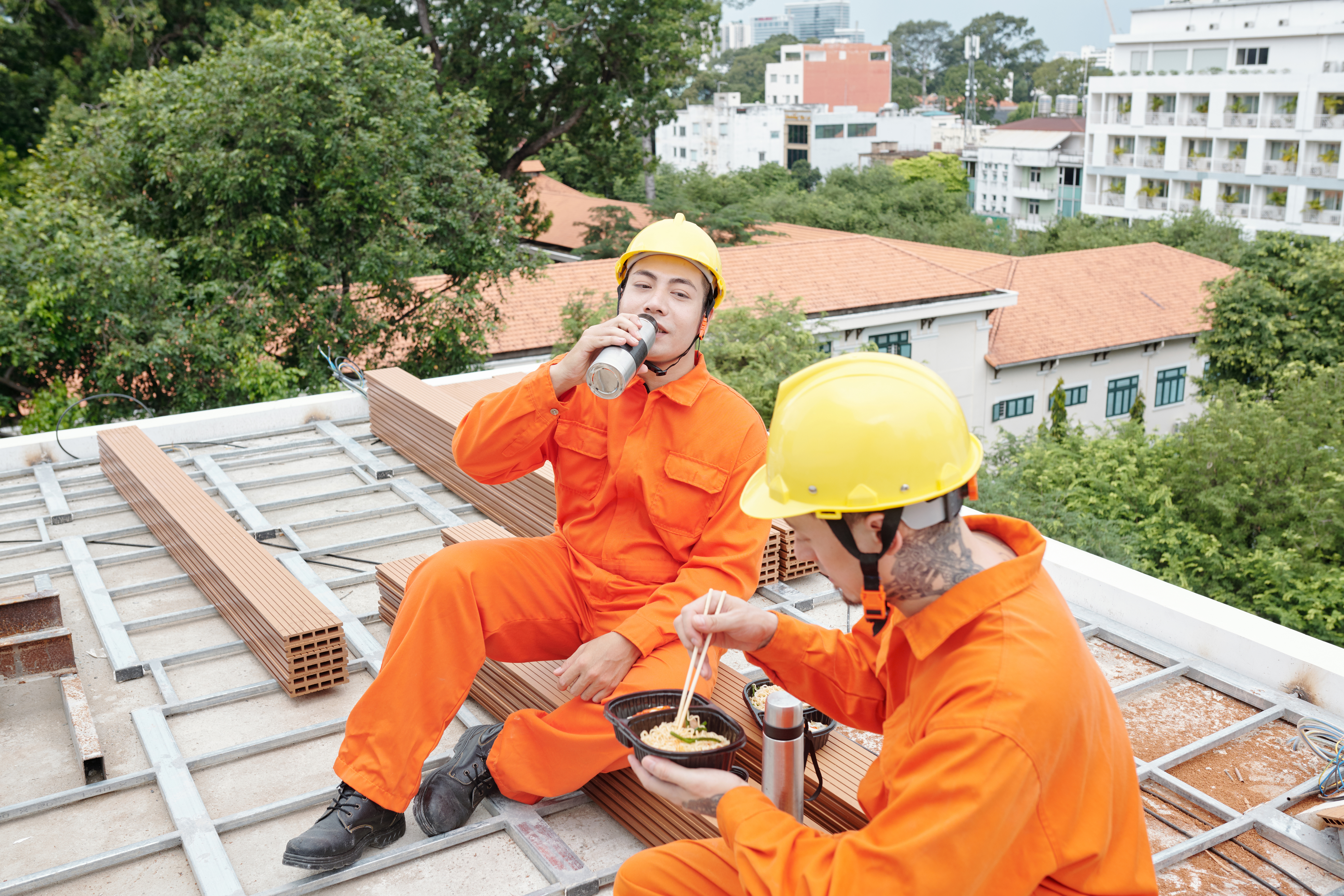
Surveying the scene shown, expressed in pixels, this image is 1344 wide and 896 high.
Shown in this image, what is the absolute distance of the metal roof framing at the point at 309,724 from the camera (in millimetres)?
3061

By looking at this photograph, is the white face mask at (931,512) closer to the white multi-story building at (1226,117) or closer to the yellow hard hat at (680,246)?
the yellow hard hat at (680,246)

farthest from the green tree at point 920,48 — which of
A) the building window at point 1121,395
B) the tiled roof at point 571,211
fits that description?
the building window at point 1121,395

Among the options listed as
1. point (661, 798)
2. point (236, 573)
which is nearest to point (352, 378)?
point (236, 573)

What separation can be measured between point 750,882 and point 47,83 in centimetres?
2522

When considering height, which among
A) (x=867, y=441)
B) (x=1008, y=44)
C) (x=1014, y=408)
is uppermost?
(x=1008, y=44)

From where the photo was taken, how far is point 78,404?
32.1ft

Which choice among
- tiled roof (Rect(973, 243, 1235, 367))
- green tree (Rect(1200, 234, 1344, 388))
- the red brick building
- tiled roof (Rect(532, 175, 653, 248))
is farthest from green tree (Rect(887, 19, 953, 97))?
green tree (Rect(1200, 234, 1344, 388))

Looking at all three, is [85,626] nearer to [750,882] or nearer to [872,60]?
[750,882]

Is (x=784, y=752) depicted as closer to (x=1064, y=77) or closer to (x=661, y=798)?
(x=661, y=798)

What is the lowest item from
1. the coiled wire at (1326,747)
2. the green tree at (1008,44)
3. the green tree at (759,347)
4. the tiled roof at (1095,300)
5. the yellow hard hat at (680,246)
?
the tiled roof at (1095,300)

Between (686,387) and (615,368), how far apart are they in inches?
16.4

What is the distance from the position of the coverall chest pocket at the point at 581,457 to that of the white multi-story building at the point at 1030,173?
6021 cm

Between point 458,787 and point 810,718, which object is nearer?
point 458,787

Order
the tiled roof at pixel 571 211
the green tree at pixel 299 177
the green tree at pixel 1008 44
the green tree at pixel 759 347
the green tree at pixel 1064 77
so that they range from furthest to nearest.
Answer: the green tree at pixel 1008 44 → the green tree at pixel 1064 77 → the tiled roof at pixel 571 211 → the green tree at pixel 759 347 → the green tree at pixel 299 177
